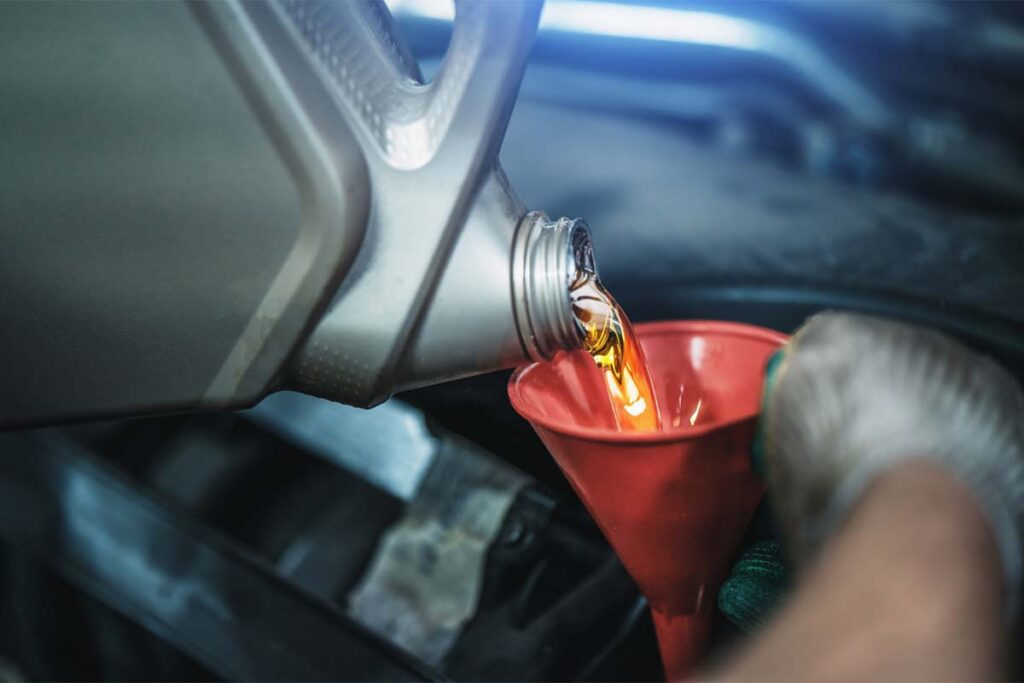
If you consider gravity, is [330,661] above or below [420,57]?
below

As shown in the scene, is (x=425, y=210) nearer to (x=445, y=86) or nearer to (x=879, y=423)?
(x=445, y=86)

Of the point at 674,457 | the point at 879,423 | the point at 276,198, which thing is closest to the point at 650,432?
the point at 674,457

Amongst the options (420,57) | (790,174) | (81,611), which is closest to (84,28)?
(81,611)

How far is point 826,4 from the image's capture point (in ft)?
3.98

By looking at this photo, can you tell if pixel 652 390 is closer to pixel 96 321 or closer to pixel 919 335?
pixel 919 335

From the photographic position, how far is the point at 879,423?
0.40m

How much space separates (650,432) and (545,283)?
0.11 m

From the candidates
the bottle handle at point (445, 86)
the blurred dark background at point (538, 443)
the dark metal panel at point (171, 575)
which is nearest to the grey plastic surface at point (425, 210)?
the bottle handle at point (445, 86)

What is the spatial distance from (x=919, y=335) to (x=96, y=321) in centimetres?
48

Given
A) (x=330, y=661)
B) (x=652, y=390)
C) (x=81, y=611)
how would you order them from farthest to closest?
(x=81, y=611)
(x=330, y=661)
(x=652, y=390)

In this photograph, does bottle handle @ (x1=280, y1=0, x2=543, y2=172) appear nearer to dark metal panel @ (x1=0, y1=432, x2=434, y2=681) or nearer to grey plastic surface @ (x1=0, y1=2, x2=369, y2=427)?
grey plastic surface @ (x1=0, y1=2, x2=369, y2=427)

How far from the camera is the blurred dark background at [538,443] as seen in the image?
31.5 inches

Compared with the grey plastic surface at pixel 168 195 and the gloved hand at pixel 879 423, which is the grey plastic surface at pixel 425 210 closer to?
the grey plastic surface at pixel 168 195

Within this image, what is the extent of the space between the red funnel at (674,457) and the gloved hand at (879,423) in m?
0.10
